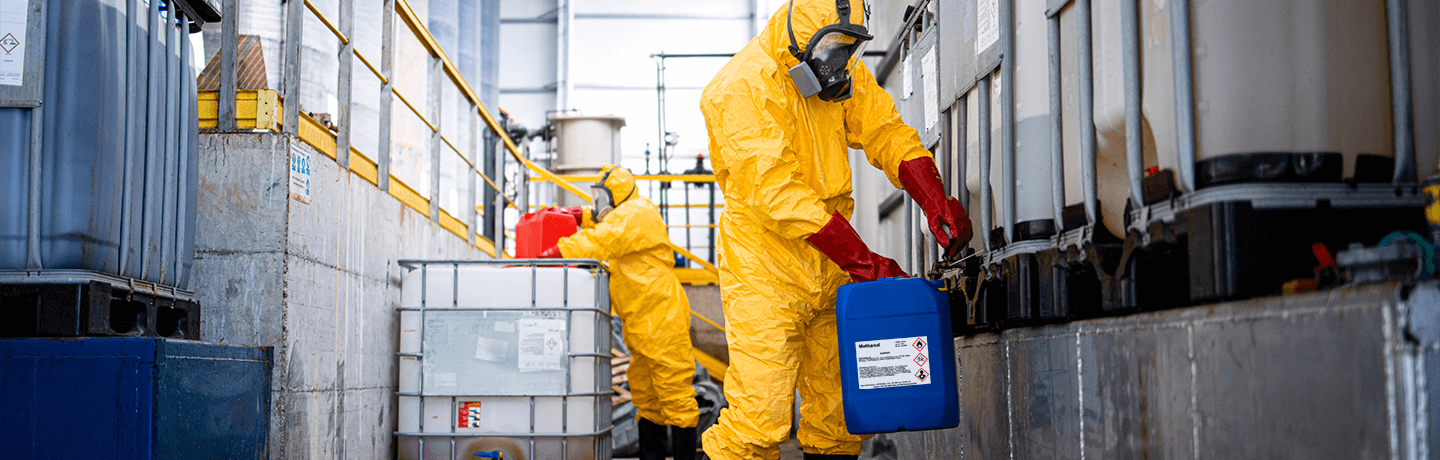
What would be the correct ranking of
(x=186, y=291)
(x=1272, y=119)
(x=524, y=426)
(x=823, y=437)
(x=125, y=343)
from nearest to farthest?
(x=1272, y=119) → (x=125, y=343) → (x=186, y=291) → (x=823, y=437) → (x=524, y=426)

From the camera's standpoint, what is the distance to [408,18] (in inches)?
205

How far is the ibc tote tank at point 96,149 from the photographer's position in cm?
244

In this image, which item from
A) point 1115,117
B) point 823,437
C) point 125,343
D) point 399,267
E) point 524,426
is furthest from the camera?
point 399,267

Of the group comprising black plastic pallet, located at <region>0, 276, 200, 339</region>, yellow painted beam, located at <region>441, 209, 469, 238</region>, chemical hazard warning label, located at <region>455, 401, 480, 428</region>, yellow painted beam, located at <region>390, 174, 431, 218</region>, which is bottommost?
chemical hazard warning label, located at <region>455, 401, 480, 428</region>

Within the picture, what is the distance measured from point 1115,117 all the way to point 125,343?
2.46 metres

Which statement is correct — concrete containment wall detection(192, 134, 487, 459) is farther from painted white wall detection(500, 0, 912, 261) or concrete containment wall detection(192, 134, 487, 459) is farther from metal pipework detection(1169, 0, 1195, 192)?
painted white wall detection(500, 0, 912, 261)

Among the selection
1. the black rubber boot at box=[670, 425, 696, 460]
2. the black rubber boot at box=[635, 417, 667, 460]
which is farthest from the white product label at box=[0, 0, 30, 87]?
the black rubber boot at box=[635, 417, 667, 460]

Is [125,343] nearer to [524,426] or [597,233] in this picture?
[524,426]

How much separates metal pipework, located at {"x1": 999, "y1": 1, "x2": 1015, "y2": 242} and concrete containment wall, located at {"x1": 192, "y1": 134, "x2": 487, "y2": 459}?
2.51 meters

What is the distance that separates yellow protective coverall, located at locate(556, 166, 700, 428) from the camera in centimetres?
527

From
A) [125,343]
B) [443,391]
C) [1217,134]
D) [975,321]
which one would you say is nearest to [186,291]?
[125,343]

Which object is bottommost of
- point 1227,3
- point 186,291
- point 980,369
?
point 980,369

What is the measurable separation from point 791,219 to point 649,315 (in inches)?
103

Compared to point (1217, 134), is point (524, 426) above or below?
below
